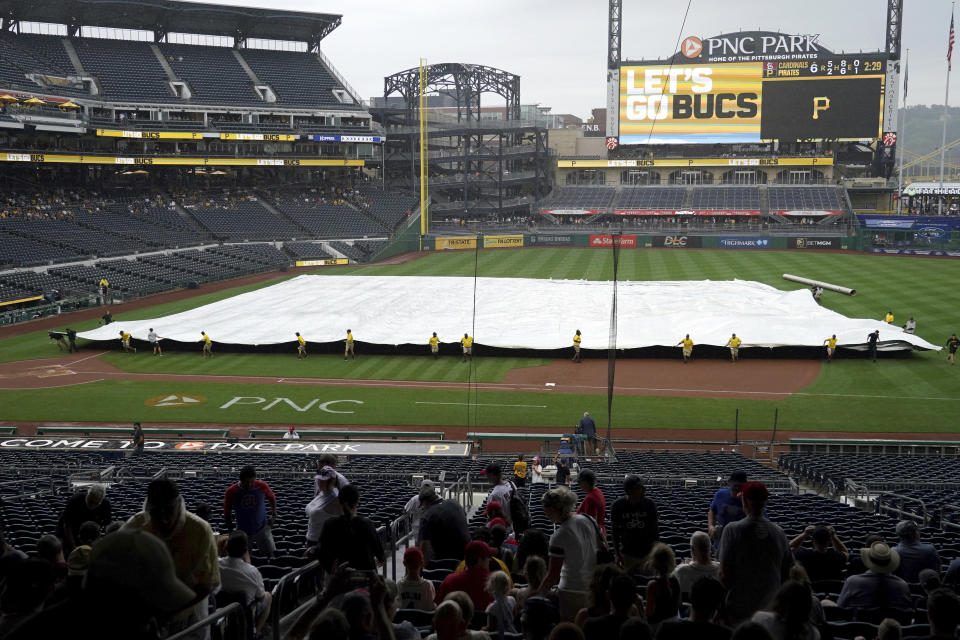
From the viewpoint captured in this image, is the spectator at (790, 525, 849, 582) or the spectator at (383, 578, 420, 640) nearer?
the spectator at (383, 578, 420, 640)

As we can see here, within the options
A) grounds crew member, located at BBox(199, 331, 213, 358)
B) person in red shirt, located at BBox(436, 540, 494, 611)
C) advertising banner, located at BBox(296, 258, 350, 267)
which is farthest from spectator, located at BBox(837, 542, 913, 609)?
advertising banner, located at BBox(296, 258, 350, 267)

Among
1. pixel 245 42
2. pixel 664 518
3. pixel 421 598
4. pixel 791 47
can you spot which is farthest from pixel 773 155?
pixel 421 598

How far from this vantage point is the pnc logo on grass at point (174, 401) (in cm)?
2633

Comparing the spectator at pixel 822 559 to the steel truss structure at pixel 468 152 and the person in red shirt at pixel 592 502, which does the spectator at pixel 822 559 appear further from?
the steel truss structure at pixel 468 152

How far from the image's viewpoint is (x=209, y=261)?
56.9 metres

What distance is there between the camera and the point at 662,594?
5.07 meters

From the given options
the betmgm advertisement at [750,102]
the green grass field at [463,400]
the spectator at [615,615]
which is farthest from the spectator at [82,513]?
the betmgm advertisement at [750,102]

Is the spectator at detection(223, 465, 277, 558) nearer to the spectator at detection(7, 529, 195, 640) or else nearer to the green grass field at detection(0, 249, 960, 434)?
the spectator at detection(7, 529, 195, 640)

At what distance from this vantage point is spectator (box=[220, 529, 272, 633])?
6.26 meters

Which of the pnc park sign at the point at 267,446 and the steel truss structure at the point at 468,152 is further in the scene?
the steel truss structure at the point at 468,152

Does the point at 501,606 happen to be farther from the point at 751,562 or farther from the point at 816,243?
the point at 816,243

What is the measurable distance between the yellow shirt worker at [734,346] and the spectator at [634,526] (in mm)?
24643

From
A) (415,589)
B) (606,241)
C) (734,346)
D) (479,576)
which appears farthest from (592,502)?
(606,241)

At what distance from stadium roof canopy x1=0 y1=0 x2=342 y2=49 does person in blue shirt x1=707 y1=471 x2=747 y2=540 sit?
78.1 meters
